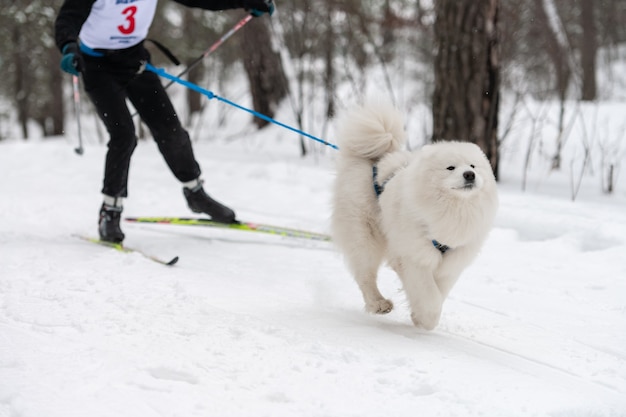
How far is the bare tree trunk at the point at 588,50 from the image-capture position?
11695mm

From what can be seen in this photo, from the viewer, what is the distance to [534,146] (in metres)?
7.39

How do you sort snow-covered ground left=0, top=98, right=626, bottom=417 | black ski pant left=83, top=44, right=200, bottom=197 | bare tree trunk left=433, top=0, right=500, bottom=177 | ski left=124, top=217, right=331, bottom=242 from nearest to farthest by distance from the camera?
snow-covered ground left=0, top=98, right=626, bottom=417
black ski pant left=83, top=44, right=200, bottom=197
ski left=124, top=217, right=331, bottom=242
bare tree trunk left=433, top=0, right=500, bottom=177

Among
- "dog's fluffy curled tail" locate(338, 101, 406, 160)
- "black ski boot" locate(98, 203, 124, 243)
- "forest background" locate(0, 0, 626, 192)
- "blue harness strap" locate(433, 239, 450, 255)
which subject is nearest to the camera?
"blue harness strap" locate(433, 239, 450, 255)

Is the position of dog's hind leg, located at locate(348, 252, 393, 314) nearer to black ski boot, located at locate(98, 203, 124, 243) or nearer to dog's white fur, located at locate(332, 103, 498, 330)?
dog's white fur, located at locate(332, 103, 498, 330)

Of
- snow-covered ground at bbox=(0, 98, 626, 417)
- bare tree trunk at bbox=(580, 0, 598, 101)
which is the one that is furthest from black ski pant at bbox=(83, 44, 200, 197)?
bare tree trunk at bbox=(580, 0, 598, 101)

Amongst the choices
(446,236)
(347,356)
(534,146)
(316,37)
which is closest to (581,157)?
(534,146)

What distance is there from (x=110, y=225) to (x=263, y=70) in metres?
5.61

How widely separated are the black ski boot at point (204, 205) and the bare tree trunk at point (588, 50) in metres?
8.88

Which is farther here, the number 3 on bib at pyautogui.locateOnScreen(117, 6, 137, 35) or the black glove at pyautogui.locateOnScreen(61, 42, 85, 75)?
the number 3 on bib at pyautogui.locateOnScreen(117, 6, 137, 35)

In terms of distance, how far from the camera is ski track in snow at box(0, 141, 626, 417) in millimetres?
2033

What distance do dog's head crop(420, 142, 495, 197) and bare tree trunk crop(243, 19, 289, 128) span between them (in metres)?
6.60

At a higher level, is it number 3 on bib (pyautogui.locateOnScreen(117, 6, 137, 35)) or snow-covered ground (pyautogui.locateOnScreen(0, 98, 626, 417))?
number 3 on bib (pyautogui.locateOnScreen(117, 6, 137, 35))

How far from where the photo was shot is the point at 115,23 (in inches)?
159

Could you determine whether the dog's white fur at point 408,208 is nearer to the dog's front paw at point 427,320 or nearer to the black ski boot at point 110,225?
the dog's front paw at point 427,320
